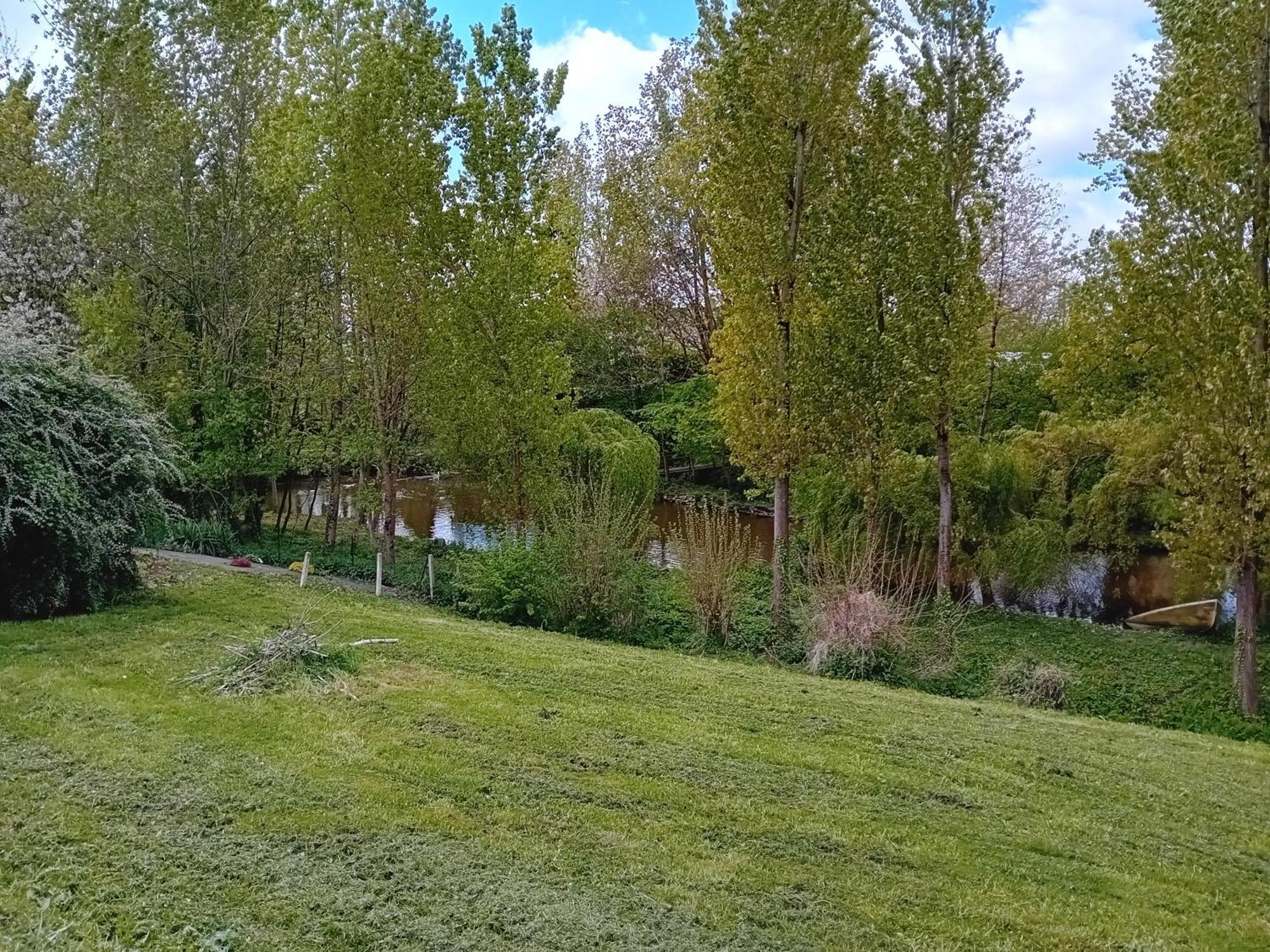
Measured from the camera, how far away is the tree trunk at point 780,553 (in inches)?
413

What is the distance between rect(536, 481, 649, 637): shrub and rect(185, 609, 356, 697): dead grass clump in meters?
3.84

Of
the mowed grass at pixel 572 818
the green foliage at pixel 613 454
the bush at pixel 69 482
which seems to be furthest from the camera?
the green foliage at pixel 613 454

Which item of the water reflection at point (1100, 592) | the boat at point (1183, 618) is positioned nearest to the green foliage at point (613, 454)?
the water reflection at point (1100, 592)

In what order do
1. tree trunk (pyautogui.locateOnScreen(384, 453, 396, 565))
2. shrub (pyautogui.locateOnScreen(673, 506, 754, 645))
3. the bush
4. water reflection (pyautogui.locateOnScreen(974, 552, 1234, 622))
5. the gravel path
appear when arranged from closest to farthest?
the bush, shrub (pyautogui.locateOnScreen(673, 506, 754, 645)), the gravel path, tree trunk (pyautogui.locateOnScreen(384, 453, 396, 565)), water reflection (pyautogui.locateOnScreen(974, 552, 1234, 622))

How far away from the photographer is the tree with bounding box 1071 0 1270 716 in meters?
8.30

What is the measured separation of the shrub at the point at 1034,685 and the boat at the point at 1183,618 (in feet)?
12.9

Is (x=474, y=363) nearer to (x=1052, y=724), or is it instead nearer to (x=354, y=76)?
(x=354, y=76)

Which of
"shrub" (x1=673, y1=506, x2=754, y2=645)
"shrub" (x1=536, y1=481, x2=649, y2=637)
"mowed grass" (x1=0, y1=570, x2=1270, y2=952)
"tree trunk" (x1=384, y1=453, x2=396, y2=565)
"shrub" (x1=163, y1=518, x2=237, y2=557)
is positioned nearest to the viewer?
"mowed grass" (x1=0, y1=570, x2=1270, y2=952)

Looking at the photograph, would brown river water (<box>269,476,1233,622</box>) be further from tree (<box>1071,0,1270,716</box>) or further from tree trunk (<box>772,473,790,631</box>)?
tree (<box>1071,0,1270,716</box>)

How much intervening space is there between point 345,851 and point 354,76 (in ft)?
37.0

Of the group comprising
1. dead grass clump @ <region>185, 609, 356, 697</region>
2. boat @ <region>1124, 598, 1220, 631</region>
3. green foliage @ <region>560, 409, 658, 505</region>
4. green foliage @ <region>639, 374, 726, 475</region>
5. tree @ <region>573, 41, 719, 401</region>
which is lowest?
dead grass clump @ <region>185, 609, 356, 697</region>

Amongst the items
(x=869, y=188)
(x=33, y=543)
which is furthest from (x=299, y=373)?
(x=869, y=188)

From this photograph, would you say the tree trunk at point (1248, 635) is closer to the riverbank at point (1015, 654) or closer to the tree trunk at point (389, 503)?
the riverbank at point (1015, 654)

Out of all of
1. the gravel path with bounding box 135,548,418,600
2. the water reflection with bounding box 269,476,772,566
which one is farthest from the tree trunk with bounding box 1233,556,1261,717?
the gravel path with bounding box 135,548,418,600
